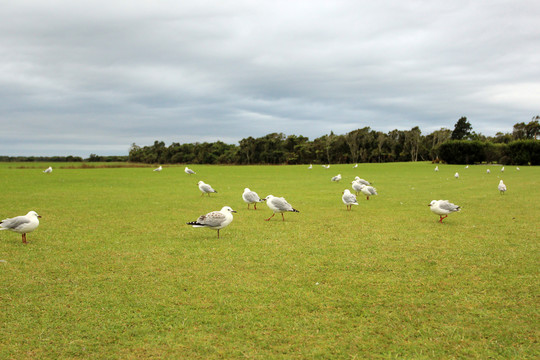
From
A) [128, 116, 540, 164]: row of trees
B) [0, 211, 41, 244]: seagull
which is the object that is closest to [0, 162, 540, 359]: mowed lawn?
[0, 211, 41, 244]: seagull

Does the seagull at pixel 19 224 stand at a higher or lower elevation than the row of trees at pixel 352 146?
lower

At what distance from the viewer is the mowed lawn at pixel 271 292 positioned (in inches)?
184

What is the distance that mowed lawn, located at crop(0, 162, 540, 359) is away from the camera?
4.67 metres

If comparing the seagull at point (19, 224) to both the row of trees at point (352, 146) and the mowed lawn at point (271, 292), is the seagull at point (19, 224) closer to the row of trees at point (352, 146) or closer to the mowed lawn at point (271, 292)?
the mowed lawn at point (271, 292)

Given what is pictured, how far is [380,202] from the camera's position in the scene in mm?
18875

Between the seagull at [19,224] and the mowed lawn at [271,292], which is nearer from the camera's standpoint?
the mowed lawn at [271,292]

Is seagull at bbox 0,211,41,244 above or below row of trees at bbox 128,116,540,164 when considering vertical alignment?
below

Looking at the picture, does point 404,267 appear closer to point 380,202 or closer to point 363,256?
point 363,256

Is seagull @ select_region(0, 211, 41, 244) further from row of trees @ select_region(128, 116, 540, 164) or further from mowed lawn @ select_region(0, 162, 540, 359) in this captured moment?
row of trees @ select_region(128, 116, 540, 164)

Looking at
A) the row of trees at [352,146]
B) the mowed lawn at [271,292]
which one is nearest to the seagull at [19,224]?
the mowed lawn at [271,292]

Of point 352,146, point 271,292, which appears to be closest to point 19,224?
point 271,292

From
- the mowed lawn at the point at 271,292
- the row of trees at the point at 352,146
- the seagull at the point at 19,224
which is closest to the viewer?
the mowed lawn at the point at 271,292

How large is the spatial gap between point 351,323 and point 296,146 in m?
100

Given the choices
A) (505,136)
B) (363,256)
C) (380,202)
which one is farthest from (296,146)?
(363,256)
